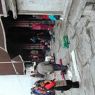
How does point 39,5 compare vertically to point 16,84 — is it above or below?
above

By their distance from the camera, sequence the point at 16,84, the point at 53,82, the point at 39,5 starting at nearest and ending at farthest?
the point at 39,5 < the point at 53,82 < the point at 16,84

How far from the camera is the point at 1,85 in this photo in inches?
330

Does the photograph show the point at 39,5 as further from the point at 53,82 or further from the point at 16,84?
the point at 16,84

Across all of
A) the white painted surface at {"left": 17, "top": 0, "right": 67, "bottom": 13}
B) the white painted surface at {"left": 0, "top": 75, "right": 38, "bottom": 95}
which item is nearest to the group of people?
the white painted surface at {"left": 17, "top": 0, "right": 67, "bottom": 13}

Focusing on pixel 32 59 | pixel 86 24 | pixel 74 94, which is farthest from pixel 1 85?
pixel 86 24

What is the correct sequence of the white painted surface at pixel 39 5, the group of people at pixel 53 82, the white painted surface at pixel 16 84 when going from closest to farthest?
the white painted surface at pixel 39 5 → the group of people at pixel 53 82 → the white painted surface at pixel 16 84

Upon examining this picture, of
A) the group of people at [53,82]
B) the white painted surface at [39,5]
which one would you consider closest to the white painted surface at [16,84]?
the group of people at [53,82]

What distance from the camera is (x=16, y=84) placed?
27.9 ft

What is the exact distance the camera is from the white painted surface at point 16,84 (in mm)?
8320

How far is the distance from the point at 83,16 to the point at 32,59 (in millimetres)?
4114

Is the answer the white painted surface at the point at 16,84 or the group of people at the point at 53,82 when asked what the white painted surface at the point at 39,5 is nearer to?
the group of people at the point at 53,82

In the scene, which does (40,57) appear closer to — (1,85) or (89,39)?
(1,85)

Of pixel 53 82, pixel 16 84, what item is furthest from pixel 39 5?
pixel 16 84

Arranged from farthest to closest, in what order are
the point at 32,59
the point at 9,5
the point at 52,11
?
the point at 32,59
the point at 52,11
the point at 9,5
